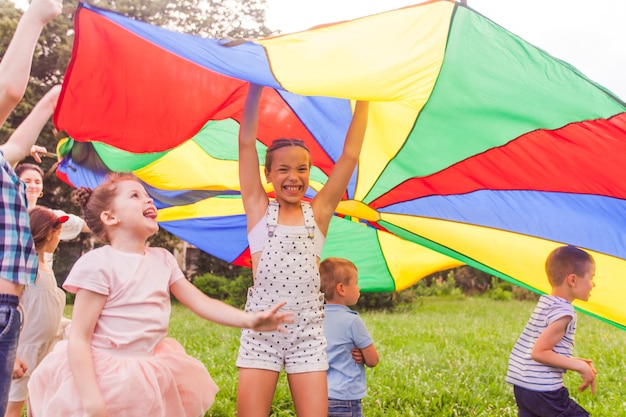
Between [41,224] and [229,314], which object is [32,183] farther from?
[229,314]

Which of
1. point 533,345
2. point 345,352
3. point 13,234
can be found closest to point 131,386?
point 13,234

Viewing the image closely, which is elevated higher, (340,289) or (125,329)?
(340,289)

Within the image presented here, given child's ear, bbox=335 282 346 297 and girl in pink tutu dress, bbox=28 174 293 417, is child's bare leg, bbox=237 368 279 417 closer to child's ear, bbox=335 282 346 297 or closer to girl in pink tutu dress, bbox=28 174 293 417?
girl in pink tutu dress, bbox=28 174 293 417

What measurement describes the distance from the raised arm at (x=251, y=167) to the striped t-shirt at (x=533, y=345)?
153 cm

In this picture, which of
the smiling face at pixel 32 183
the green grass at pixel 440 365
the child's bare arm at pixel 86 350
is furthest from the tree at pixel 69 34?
the child's bare arm at pixel 86 350

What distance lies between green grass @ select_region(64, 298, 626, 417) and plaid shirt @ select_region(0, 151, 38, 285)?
2878 mm

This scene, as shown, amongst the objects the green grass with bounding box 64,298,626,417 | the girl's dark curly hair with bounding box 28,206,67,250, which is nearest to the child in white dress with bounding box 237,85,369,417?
the girl's dark curly hair with bounding box 28,206,67,250

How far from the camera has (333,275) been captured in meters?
3.47

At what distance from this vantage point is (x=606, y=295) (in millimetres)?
3805

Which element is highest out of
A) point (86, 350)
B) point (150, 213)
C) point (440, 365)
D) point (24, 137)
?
point (24, 137)

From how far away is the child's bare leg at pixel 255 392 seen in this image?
2.62 meters

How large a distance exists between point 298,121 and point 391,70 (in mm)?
1220

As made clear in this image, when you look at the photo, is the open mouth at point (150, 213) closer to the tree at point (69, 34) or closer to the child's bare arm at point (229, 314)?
the child's bare arm at point (229, 314)

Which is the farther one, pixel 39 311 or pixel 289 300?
pixel 39 311
